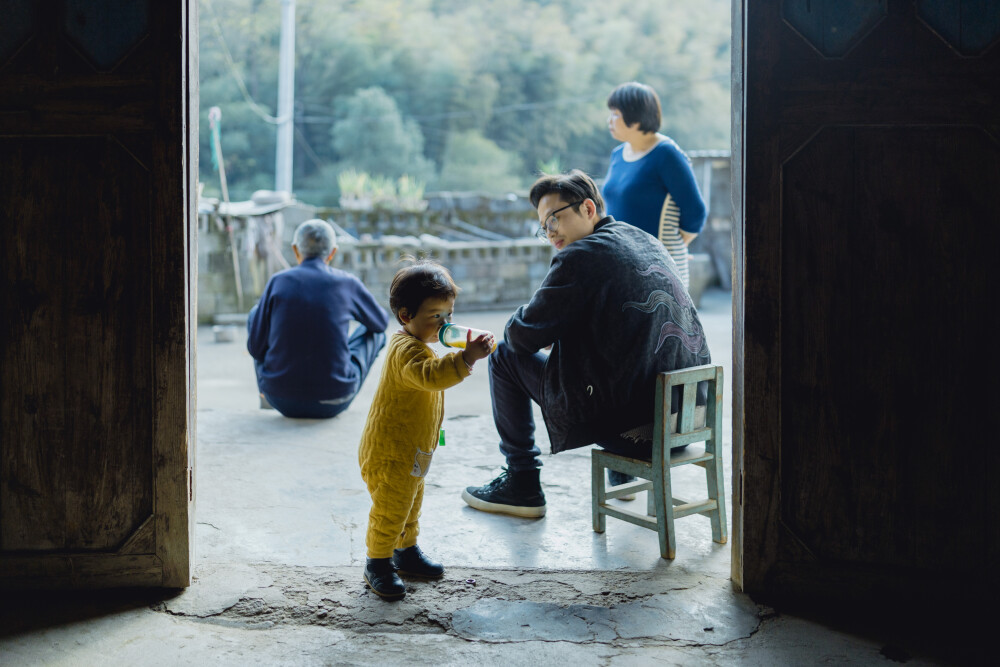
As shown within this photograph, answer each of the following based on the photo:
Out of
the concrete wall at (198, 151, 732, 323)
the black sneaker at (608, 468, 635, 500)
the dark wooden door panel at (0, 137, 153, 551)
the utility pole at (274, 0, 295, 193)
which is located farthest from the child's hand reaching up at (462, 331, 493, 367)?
the utility pole at (274, 0, 295, 193)

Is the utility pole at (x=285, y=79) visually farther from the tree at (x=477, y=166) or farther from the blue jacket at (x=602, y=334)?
the blue jacket at (x=602, y=334)

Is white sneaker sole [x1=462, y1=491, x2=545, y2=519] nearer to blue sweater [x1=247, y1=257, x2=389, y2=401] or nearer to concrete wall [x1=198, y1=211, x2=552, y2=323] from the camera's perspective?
blue sweater [x1=247, y1=257, x2=389, y2=401]

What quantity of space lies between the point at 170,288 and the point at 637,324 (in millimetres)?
1420

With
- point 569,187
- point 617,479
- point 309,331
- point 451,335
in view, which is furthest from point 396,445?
point 309,331

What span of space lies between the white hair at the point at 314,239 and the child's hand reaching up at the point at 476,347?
2.40m

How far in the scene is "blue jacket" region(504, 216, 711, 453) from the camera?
2.90 meters

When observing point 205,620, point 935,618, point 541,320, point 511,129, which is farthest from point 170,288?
point 511,129

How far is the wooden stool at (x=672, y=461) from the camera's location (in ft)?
9.49

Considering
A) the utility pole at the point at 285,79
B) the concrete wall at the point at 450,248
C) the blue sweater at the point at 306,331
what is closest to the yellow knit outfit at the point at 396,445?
the blue sweater at the point at 306,331

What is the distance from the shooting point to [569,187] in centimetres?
304

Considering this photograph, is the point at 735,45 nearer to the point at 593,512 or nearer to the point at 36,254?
the point at 593,512

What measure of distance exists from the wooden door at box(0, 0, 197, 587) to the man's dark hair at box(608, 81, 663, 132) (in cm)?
191

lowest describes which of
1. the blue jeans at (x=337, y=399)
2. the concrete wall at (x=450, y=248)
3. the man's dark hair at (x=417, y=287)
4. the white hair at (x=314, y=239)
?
the blue jeans at (x=337, y=399)

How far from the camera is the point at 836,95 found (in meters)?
2.44
